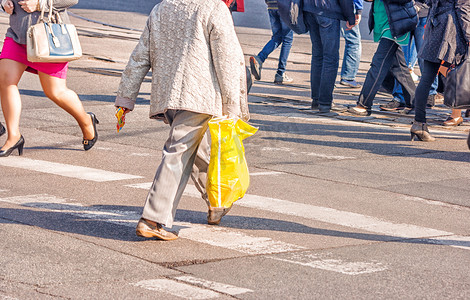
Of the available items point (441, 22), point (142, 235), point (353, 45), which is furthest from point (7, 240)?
point (353, 45)

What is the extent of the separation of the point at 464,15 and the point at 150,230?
4963 millimetres

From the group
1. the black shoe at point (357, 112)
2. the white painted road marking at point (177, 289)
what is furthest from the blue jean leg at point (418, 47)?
the white painted road marking at point (177, 289)

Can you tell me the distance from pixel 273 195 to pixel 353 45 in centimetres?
827

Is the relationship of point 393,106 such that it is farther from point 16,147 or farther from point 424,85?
point 16,147

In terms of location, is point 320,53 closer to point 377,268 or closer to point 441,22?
point 441,22

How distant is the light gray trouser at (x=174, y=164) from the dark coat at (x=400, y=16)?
225 inches

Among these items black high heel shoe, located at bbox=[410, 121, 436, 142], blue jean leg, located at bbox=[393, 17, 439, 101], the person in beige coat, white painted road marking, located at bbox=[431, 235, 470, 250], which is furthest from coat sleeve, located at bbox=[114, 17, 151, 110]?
blue jean leg, located at bbox=[393, 17, 439, 101]

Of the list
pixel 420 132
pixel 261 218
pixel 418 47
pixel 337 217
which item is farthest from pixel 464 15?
pixel 261 218

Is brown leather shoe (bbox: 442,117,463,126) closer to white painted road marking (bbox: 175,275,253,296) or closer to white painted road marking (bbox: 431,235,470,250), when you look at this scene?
white painted road marking (bbox: 431,235,470,250)

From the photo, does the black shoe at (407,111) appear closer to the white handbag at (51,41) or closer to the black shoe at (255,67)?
the black shoe at (255,67)

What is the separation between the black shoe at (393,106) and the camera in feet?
39.3

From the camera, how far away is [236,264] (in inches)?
187

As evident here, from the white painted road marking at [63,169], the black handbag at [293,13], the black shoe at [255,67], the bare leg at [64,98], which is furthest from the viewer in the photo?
the black shoe at [255,67]

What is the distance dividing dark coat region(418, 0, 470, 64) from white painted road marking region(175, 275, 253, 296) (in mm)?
5249
